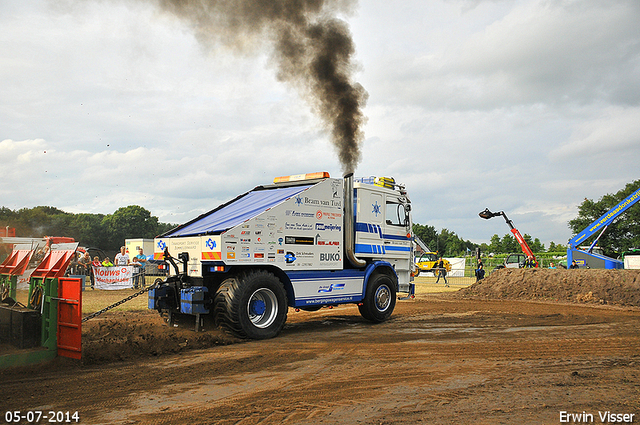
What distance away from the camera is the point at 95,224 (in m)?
71.4

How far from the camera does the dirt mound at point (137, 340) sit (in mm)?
6816

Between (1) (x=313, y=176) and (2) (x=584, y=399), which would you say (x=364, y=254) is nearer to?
(1) (x=313, y=176)

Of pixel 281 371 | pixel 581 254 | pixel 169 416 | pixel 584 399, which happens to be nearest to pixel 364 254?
pixel 281 371

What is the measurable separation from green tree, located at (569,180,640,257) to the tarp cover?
4927 centimetres

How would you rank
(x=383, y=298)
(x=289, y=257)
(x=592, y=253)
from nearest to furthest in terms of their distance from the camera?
(x=289, y=257), (x=383, y=298), (x=592, y=253)

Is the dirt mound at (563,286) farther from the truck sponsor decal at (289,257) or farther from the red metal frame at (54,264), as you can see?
the red metal frame at (54,264)

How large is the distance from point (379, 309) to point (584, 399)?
6.37 metres

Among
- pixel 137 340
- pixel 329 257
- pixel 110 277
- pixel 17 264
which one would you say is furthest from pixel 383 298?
pixel 110 277

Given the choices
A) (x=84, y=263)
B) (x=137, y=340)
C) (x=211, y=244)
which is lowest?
(x=137, y=340)

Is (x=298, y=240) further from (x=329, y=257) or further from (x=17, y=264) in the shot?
(x=17, y=264)

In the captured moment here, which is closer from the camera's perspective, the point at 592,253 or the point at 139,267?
the point at 139,267

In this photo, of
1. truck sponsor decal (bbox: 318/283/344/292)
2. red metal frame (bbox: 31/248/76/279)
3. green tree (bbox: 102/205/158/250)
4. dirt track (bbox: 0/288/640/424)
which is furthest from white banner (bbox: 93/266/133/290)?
green tree (bbox: 102/205/158/250)

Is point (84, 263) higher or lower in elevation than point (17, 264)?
lower

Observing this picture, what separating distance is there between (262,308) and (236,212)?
2010 mm
